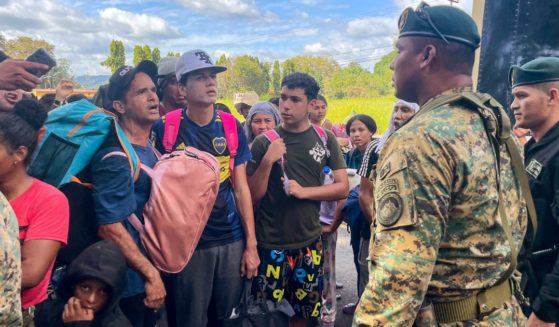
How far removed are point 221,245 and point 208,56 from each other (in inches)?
54.5

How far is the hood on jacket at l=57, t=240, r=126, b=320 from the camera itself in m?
1.93

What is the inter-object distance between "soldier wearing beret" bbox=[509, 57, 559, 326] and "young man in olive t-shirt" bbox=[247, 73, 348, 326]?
128 cm

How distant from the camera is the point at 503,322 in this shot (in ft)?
4.78

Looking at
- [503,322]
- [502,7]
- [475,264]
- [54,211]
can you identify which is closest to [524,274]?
[503,322]

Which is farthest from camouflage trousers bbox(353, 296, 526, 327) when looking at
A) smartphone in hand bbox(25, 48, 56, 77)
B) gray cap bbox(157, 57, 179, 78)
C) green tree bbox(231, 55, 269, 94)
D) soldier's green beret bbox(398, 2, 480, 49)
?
green tree bbox(231, 55, 269, 94)

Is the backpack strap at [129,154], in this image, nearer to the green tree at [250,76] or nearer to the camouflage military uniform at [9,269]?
the camouflage military uniform at [9,269]

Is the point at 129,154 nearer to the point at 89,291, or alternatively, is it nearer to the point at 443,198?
the point at 89,291

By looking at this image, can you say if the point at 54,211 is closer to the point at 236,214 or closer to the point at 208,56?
the point at 236,214

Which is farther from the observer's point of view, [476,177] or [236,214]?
[236,214]

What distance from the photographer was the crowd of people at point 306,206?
1329 millimetres

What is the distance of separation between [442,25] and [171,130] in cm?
188

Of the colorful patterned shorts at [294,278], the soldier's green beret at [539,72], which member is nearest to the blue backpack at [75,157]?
the colorful patterned shorts at [294,278]

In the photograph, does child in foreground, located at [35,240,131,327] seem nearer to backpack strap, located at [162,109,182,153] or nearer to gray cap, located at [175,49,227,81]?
backpack strap, located at [162,109,182,153]

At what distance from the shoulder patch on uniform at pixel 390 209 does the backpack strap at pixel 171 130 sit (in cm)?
180
